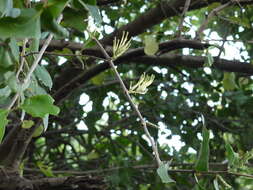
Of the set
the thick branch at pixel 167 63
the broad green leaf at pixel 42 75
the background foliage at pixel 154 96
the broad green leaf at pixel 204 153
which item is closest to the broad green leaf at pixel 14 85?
the broad green leaf at pixel 42 75

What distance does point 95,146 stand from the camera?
1.66 meters

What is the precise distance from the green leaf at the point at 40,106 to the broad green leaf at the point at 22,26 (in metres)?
→ 0.10

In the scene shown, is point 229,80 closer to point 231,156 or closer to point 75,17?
point 231,156

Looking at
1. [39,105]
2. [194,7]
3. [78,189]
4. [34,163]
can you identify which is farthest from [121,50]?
[34,163]

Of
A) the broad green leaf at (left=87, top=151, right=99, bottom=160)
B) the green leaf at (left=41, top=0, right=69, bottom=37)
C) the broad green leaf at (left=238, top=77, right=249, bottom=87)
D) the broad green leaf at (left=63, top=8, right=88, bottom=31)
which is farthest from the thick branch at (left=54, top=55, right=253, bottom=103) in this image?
the green leaf at (left=41, top=0, right=69, bottom=37)

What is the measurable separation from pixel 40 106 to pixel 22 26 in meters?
0.11

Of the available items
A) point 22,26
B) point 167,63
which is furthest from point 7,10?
point 167,63

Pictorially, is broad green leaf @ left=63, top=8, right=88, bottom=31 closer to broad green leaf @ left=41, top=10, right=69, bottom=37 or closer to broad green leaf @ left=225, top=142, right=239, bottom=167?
broad green leaf @ left=41, top=10, right=69, bottom=37

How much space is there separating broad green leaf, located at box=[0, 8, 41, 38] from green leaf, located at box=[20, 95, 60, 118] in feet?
0.33

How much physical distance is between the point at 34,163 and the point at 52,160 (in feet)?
0.33

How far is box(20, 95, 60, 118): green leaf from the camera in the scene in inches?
22.0

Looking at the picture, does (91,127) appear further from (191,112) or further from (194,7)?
(194,7)

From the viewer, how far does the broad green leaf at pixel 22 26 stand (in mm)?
485

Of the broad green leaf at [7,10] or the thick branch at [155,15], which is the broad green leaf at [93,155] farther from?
the broad green leaf at [7,10]
